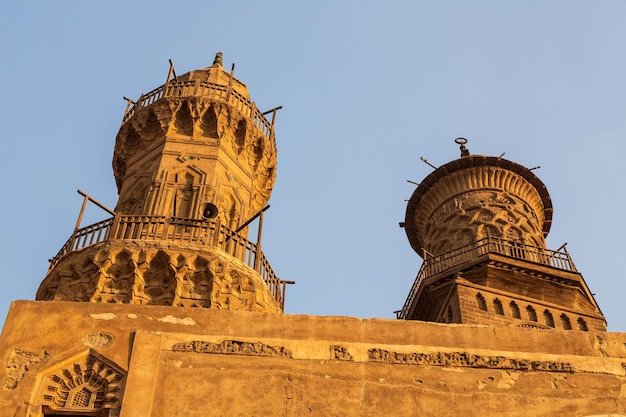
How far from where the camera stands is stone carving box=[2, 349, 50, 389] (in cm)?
711

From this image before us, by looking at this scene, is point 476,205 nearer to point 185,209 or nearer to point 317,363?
point 185,209

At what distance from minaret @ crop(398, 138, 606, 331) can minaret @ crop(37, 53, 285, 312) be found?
4768mm

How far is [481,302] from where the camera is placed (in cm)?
1669

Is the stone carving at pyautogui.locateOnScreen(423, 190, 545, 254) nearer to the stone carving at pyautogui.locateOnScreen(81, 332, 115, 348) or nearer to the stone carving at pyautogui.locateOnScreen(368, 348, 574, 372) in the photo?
the stone carving at pyautogui.locateOnScreen(368, 348, 574, 372)

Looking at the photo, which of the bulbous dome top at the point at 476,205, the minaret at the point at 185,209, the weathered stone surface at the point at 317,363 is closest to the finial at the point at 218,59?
the minaret at the point at 185,209

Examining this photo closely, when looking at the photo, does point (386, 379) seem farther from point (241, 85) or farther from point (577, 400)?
point (241, 85)

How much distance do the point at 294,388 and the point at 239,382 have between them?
0.52 metres

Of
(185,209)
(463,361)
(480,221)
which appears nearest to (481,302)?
(480,221)

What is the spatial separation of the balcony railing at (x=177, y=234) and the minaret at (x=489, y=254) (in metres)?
4.91

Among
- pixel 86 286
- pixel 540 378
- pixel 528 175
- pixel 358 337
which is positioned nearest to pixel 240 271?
pixel 86 286

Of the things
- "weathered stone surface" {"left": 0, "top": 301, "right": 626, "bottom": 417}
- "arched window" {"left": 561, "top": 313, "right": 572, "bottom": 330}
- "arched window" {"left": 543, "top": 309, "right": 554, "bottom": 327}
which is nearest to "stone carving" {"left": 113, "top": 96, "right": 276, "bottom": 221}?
"arched window" {"left": 543, "top": 309, "right": 554, "bottom": 327}

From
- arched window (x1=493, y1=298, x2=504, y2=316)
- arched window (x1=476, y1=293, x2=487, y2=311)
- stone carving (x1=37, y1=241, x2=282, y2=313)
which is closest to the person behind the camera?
stone carving (x1=37, y1=241, x2=282, y2=313)

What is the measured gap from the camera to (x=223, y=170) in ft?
50.4

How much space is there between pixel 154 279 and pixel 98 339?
16.4 ft
